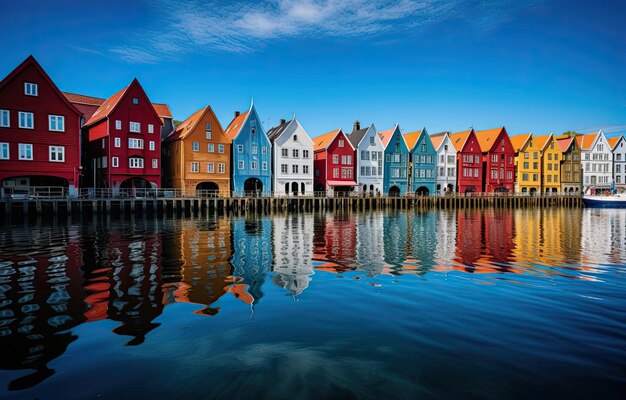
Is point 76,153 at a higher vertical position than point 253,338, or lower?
higher

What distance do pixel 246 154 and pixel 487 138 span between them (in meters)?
48.5

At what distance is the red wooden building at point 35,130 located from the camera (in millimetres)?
39219

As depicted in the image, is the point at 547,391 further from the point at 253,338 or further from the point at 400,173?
the point at 400,173

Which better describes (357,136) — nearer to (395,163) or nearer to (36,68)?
(395,163)

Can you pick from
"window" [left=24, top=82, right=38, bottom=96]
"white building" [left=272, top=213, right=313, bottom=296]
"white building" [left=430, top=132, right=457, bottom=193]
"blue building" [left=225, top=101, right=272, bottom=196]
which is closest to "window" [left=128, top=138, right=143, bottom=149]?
"window" [left=24, top=82, right=38, bottom=96]

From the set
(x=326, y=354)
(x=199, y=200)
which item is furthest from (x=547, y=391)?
(x=199, y=200)

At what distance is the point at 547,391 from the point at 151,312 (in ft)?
25.6

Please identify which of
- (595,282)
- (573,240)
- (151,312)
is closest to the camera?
(151,312)

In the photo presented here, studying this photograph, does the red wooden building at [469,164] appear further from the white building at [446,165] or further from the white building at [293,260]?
the white building at [293,260]

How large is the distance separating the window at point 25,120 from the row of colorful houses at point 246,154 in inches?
3.8

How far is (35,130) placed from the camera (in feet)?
133

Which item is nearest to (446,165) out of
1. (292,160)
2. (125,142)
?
(292,160)

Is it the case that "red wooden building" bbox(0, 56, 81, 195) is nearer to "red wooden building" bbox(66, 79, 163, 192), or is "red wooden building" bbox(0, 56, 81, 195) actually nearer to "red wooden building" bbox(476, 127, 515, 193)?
"red wooden building" bbox(66, 79, 163, 192)

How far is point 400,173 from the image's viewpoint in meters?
69.9
